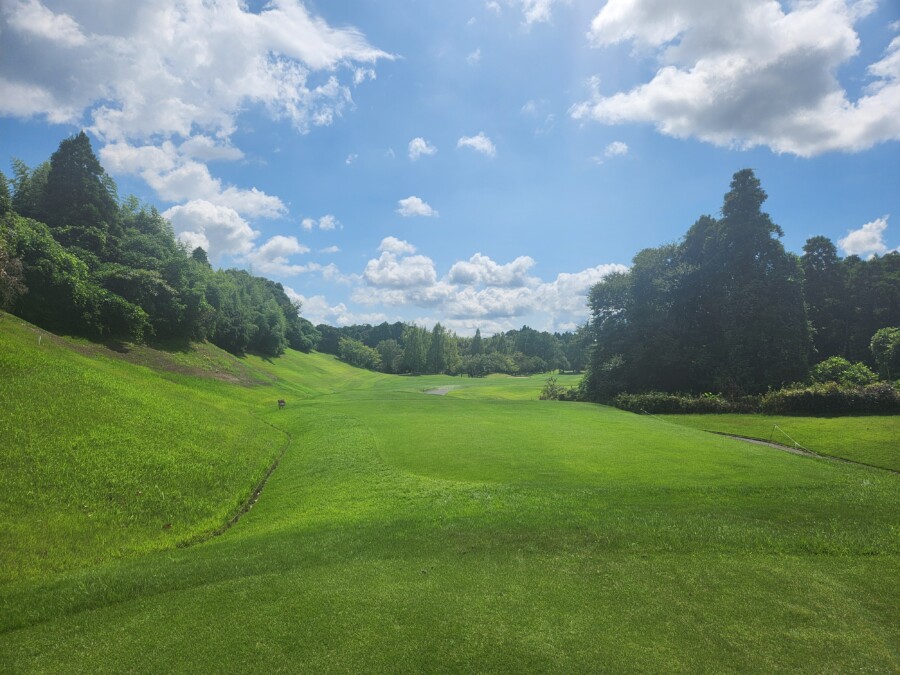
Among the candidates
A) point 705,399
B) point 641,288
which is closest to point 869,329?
point 641,288

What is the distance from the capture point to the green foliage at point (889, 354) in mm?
37500

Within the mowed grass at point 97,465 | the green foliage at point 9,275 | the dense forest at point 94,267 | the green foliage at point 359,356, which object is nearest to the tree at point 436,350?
the green foliage at point 359,356

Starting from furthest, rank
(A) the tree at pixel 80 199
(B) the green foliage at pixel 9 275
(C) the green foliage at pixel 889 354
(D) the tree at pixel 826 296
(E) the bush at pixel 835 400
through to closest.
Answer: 1. (D) the tree at pixel 826 296
2. (A) the tree at pixel 80 199
3. (C) the green foliage at pixel 889 354
4. (E) the bush at pixel 835 400
5. (B) the green foliage at pixel 9 275

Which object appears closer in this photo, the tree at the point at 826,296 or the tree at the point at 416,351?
the tree at the point at 826,296

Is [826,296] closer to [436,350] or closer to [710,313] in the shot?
[710,313]

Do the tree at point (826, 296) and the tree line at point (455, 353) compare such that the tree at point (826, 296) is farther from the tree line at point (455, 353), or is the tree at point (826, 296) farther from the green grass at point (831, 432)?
the tree line at point (455, 353)

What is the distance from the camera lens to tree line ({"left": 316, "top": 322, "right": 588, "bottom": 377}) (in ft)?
401

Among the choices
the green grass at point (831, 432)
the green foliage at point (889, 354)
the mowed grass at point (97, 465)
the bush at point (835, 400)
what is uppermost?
the green foliage at point (889, 354)

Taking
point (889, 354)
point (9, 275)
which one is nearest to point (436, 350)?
point (889, 354)

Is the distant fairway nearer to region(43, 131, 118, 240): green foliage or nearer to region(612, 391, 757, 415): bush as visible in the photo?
region(612, 391, 757, 415): bush

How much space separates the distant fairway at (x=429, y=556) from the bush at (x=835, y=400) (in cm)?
1603

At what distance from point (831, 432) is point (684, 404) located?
14366 millimetres

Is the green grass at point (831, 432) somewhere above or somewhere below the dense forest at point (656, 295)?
below

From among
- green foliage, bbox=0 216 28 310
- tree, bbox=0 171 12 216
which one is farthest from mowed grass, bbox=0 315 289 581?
tree, bbox=0 171 12 216
